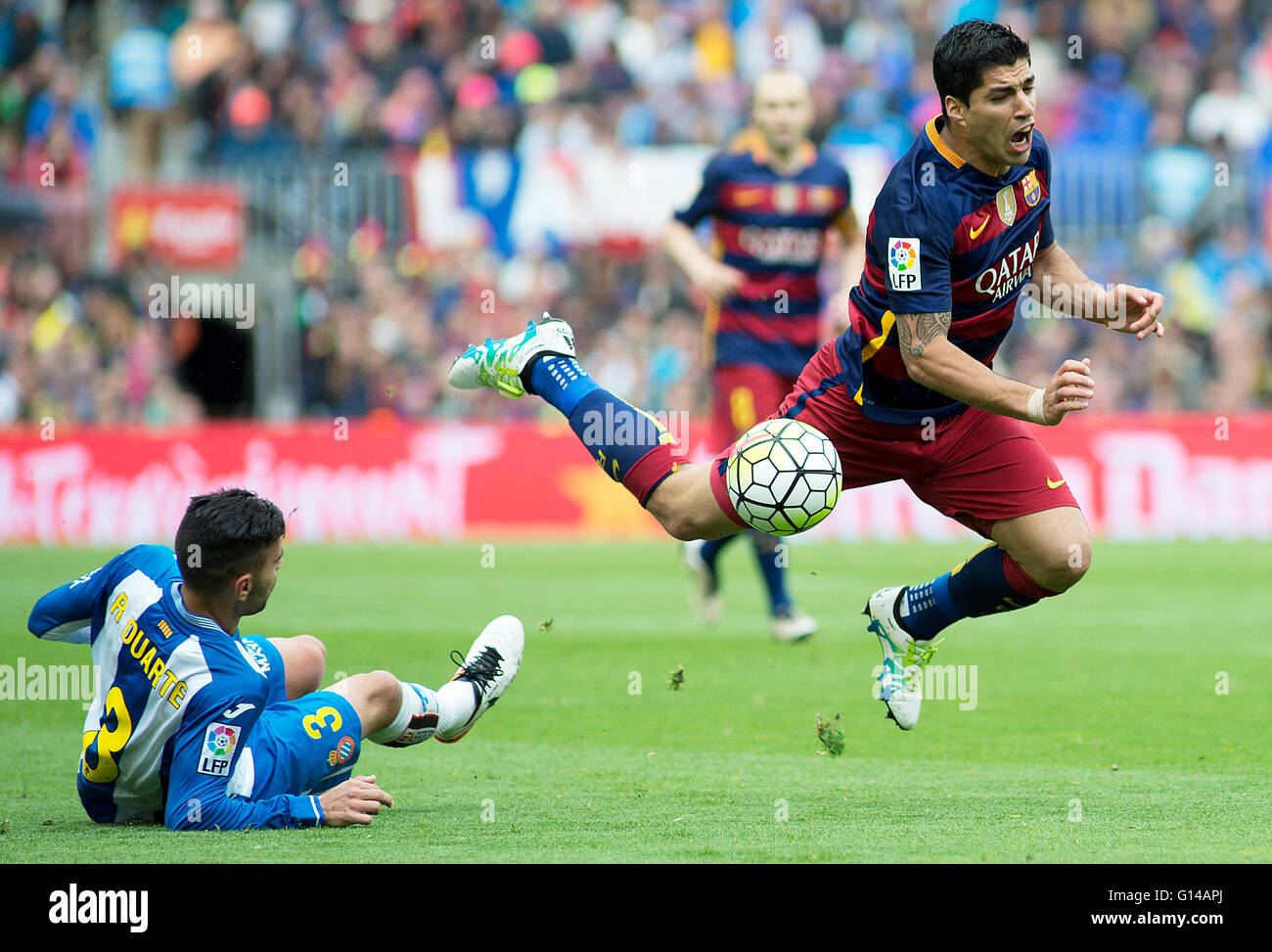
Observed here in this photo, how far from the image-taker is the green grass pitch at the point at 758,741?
4602 millimetres

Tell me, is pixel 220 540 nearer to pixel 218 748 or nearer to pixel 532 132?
pixel 218 748

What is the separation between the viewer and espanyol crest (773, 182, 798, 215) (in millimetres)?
9602

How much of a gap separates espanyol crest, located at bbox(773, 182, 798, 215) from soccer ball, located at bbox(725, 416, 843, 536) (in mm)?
4060

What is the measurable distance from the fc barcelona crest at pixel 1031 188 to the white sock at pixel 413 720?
2.51 metres

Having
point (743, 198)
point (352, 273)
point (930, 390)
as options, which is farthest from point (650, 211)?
point (930, 390)

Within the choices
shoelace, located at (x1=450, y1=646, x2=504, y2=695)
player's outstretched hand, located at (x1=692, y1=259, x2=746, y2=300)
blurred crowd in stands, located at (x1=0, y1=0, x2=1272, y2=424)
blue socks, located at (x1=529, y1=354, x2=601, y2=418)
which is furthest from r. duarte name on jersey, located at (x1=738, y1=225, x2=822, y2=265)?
blurred crowd in stands, located at (x1=0, y1=0, x2=1272, y2=424)

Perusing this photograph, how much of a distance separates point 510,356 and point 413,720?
1.60 meters

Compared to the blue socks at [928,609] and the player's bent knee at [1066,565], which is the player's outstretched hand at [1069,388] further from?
the blue socks at [928,609]

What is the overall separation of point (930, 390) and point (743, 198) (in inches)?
153

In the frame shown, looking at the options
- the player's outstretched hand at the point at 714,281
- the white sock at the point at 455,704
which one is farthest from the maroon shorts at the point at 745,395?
the white sock at the point at 455,704

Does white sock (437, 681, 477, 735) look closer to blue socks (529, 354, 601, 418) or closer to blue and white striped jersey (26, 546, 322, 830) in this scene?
blue and white striped jersey (26, 546, 322, 830)
